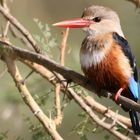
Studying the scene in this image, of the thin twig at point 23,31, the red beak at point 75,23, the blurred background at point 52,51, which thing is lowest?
the blurred background at point 52,51

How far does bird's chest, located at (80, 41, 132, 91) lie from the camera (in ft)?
12.0

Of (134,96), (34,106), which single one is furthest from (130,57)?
(34,106)

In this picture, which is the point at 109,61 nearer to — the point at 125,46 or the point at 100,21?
the point at 125,46

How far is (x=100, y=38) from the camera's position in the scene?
3789 millimetres

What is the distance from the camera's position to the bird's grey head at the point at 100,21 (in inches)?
152

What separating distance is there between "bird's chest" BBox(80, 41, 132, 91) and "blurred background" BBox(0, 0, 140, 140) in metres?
0.42

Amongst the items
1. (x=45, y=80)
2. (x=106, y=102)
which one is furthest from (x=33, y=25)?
(x=45, y=80)

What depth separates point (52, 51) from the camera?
4.39m

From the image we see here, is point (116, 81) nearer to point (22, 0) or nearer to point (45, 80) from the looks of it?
point (45, 80)

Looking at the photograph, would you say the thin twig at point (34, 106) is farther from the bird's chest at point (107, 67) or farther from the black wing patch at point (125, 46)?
the black wing patch at point (125, 46)

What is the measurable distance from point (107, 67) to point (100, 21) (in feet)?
1.10

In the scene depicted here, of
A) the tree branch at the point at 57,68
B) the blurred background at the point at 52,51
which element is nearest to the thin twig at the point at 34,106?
the blurred background at the point at 52,51

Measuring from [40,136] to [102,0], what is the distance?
234cm

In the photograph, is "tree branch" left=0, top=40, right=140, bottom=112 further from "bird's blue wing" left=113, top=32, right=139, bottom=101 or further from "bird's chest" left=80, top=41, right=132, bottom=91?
"bird's blue wing" left=113, top=32, right=139, bottom=101
